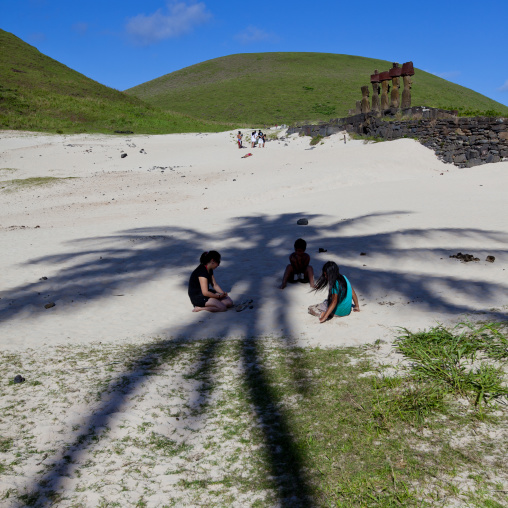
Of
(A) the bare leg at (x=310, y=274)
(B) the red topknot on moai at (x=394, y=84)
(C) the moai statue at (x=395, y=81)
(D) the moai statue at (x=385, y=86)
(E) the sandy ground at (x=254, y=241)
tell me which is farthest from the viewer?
(D) the moai statue at (x=385, y=86)

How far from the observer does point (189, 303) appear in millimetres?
7977

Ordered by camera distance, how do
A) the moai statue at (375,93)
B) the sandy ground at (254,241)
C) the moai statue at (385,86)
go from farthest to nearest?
the moai statue at (375,93)
the moai statue at (385,86)
the sandy ground at (254,241)

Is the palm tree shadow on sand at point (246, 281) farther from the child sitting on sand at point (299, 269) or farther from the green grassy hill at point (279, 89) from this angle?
the green grassy hill at point (279, 89)

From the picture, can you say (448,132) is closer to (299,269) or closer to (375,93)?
(375,93)

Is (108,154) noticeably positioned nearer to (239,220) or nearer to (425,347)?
(239,220)

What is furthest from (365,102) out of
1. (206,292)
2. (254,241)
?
(206,292)

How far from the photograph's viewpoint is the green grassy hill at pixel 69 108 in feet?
121

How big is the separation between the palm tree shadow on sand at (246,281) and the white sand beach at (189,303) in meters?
0.03

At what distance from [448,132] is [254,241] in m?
12.7

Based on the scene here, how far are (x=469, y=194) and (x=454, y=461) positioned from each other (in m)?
13.7

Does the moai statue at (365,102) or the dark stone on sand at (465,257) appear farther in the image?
the moai statue at (365,102)

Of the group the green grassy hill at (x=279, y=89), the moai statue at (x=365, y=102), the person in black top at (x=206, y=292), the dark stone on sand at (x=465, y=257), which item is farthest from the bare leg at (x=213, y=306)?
the green grassy hill at (x=279, y=89)

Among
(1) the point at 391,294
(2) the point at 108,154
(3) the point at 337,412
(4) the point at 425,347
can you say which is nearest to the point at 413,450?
(3) the point at 337,412

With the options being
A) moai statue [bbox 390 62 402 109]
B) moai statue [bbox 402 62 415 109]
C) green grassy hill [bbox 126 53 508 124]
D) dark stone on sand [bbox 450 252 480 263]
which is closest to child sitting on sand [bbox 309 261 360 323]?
dark stone on sand [bbox 450 252 480 263]
